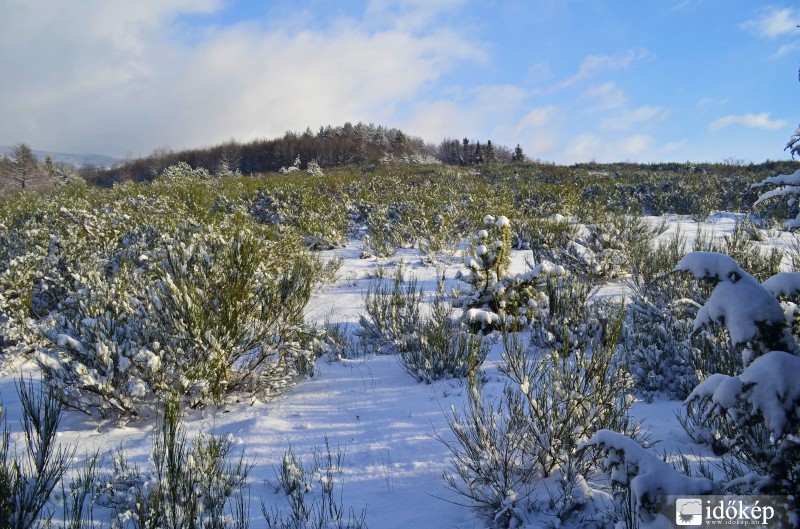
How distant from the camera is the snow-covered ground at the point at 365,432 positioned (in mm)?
2148

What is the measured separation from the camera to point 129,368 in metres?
2.98

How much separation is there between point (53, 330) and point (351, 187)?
1409cm

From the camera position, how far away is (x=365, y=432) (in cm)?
279

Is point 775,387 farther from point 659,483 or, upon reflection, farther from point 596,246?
point 596,246

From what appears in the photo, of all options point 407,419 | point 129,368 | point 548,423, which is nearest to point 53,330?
point 129,368

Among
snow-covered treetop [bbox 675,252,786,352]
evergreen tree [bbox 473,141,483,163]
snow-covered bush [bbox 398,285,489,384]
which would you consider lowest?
snow-covered bush [bbox 398,285,489,384]

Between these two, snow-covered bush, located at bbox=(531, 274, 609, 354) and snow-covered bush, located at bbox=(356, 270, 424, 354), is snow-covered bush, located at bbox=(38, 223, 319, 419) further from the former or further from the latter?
snow-covered bush, located at bbox=(531, 274, 609, 354)

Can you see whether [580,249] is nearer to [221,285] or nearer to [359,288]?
[359,288]

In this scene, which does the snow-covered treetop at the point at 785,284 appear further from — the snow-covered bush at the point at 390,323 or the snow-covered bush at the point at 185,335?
the snow-covered bush at the point at 185,335

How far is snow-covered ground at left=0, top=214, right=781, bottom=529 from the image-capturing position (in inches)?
84.6

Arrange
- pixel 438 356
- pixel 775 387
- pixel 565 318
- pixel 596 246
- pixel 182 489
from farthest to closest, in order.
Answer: pixel 596 246 → pixel 565 318 → pixel 438 356 → pixel 182 489 → pixel 775 387

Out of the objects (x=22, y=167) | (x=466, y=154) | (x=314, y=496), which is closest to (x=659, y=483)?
A: (x=314, y=496)

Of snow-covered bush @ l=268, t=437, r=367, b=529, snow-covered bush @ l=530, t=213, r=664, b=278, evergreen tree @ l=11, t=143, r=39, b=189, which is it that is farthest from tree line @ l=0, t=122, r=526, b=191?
snow-covered bush @ l=268, t=437, r=367, b=529

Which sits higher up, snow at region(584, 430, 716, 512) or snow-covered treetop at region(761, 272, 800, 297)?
snow-covered treetop at region(761, 272, 800, 297)
